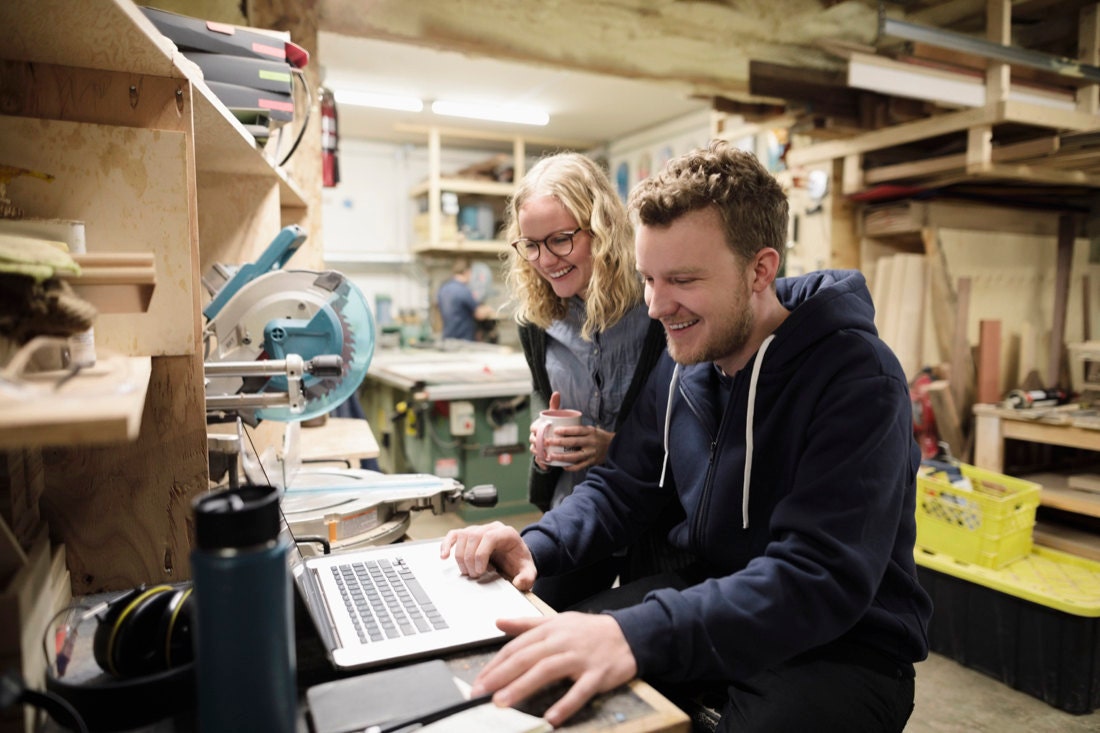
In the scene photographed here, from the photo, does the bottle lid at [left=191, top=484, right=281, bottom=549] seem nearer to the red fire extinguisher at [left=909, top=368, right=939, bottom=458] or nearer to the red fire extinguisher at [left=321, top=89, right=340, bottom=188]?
the red fire extinguisher at [left=321, top=89, right=340, bottom=188]

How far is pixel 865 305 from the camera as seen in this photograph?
3.87ft

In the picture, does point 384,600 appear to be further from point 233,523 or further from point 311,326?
point 311,326

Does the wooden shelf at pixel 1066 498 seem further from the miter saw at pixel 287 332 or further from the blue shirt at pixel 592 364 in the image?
the miter saw at pixel 287 332

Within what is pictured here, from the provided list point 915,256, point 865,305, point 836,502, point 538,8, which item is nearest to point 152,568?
point 836,502

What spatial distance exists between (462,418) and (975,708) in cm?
244

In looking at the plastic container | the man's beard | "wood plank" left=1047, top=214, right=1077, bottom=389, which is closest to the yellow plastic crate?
the plastic container

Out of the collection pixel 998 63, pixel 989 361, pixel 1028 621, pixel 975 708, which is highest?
pixel 998 63

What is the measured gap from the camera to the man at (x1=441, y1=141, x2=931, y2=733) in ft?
2.93

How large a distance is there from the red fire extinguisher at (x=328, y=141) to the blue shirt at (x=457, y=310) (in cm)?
323

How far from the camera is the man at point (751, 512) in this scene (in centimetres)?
89

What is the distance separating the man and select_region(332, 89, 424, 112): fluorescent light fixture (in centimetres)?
485

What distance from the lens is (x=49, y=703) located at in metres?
0.67

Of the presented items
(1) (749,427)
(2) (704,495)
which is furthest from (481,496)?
(1) (749,427)

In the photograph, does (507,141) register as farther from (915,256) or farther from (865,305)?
(865,305)
